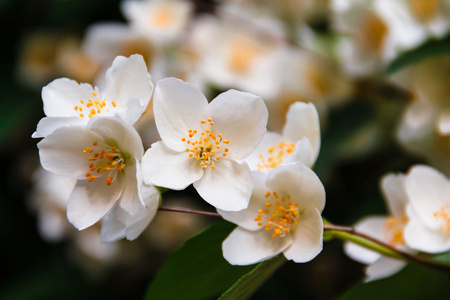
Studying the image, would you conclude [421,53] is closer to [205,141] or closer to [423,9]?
[423,9]

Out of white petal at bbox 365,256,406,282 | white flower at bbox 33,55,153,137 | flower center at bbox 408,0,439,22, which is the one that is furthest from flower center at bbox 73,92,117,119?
flower center at bbox 408,0,439,22

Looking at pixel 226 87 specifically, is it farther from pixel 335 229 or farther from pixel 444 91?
pixel 335 229

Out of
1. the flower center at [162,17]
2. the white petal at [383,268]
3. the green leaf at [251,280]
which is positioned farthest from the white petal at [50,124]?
the flower center at [162,17]

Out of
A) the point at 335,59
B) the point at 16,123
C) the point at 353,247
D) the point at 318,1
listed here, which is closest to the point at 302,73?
the point at 335,59

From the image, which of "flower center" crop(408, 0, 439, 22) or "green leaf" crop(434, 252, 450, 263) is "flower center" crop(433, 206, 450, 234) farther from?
"flower center" crop(408, 0, 439, 22)

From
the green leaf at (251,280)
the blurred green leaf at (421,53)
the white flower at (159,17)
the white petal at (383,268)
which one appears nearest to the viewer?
the green leaf at (251,280)

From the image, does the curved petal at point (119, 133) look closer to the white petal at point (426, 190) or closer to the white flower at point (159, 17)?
the white petal at point (426, 190)

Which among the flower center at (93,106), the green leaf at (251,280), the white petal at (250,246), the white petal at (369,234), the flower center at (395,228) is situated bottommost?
the white petal at (369,234)
